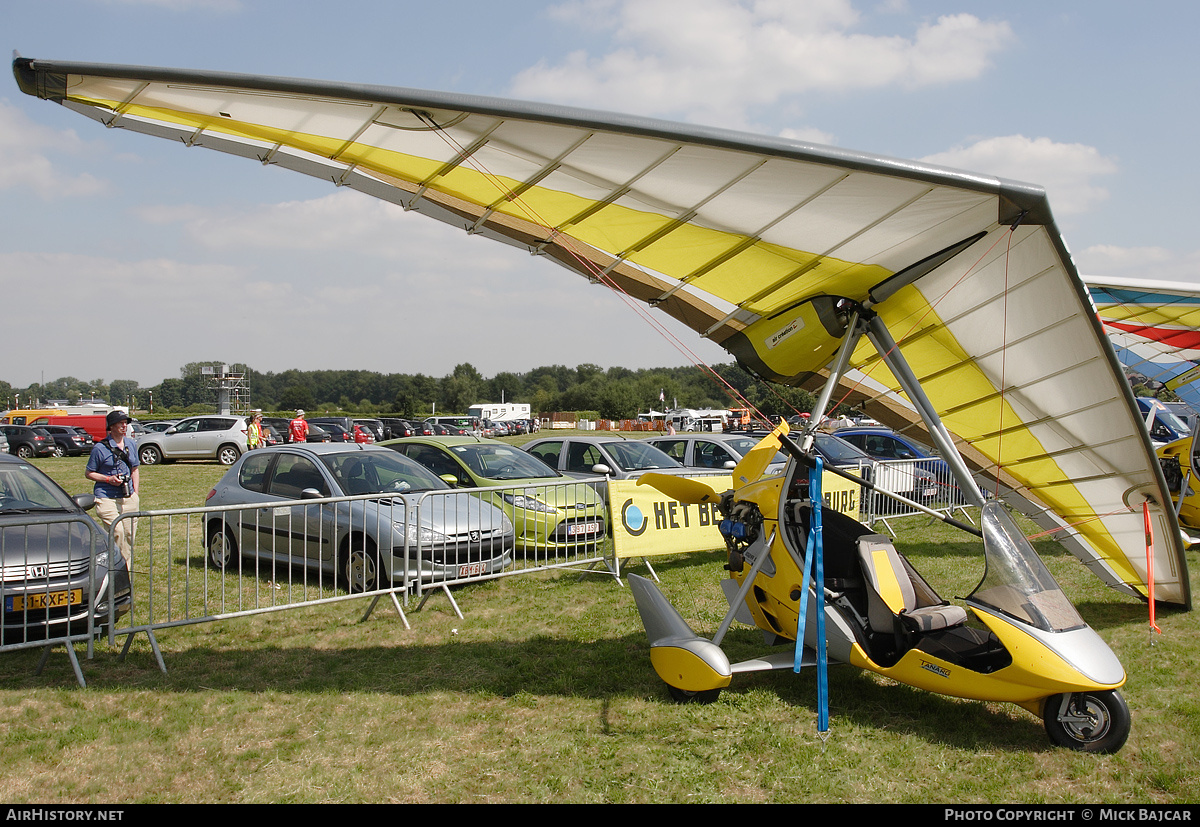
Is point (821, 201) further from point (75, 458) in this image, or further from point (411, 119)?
point (75, 458)

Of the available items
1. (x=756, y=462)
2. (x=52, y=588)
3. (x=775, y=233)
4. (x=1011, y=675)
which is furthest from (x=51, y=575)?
(x=1011, y=675)

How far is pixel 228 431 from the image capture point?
1146 inches

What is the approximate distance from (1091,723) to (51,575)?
7.18 meters

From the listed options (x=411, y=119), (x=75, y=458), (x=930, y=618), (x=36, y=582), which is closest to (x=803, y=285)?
(x=930, y=618)

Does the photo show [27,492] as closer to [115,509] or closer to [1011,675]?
[115,509]

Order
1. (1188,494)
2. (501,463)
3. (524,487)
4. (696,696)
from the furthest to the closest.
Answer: (501,463) → (1188,494) → (524,487) → (696,696)

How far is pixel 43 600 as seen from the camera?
5520mm

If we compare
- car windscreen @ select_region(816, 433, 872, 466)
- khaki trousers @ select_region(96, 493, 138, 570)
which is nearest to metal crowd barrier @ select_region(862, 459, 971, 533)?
car windscreen @ select_region(816, 433, 872, 466)

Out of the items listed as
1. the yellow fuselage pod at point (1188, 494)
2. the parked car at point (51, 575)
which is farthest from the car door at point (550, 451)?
the yellow fuselage pod at point (1188, 494)

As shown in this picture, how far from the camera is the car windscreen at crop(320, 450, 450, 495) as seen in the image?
884cm

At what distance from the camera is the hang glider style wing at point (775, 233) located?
3.84 metres

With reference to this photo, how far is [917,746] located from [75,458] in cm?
3793

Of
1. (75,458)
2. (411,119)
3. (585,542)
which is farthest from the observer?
(75,458)

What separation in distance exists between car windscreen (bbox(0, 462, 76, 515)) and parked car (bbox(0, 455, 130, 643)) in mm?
28
